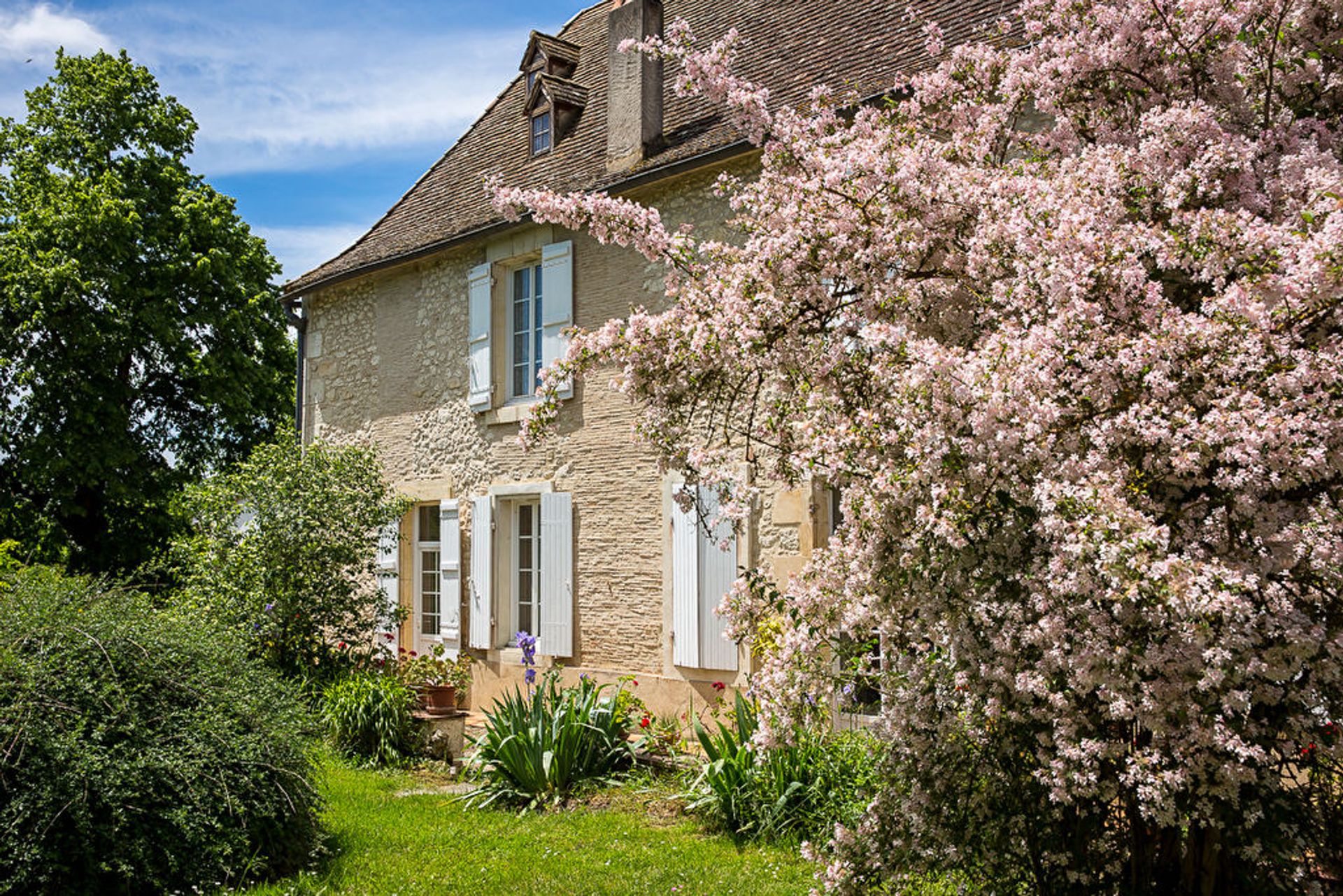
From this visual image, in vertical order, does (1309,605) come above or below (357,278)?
below

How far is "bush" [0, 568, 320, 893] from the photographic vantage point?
17.0 ft

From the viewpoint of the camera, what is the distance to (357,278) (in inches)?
536

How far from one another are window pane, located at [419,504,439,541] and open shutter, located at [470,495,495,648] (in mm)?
1248

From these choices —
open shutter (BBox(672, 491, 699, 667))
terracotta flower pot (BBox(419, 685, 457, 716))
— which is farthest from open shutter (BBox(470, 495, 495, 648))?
open shutter (BBox(672, 491, 699, 667))

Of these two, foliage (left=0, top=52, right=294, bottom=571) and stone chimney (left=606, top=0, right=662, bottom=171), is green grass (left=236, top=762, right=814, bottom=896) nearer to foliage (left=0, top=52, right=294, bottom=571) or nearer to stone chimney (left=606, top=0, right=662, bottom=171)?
stone chimney (left=606, top=0, right=662, bottom=171)

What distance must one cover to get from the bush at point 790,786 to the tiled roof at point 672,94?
4307 mm

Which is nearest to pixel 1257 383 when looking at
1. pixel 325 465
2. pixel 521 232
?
pixel 521 232

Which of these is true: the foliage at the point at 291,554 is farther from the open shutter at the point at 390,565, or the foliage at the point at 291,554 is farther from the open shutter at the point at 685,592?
the open shutter at the point at 685,592

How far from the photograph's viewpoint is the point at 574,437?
10.7m

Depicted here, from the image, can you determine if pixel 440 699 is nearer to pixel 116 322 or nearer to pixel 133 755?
pixel 133 755

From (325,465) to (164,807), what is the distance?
6.42 m

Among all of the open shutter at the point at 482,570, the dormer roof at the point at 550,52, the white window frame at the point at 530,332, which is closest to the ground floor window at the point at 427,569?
the open shutter at the point at 482,570

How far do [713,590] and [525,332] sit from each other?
156 inches

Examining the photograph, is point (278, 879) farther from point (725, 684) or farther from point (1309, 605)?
point (1309, 605)
